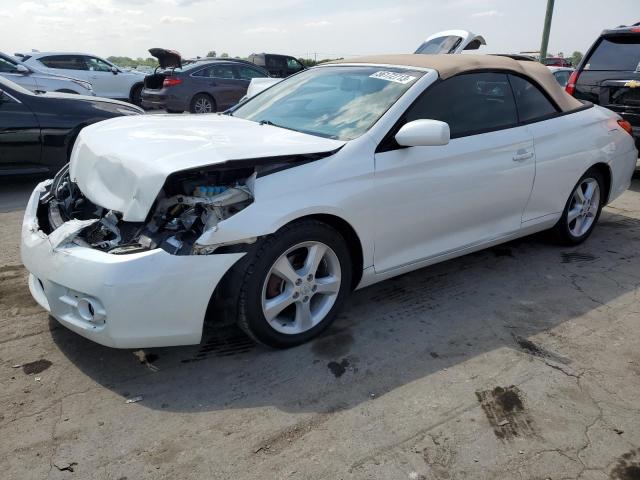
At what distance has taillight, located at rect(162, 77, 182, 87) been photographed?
12.6 meters

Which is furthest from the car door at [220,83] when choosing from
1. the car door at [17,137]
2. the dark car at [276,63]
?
the car door at [17,137]

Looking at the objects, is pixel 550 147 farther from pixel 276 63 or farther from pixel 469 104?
pixel 276 63

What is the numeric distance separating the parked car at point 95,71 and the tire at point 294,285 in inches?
506

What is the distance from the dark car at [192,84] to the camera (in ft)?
41.3

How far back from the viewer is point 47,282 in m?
2.79

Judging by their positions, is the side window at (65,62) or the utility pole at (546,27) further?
the side window at (65,62)

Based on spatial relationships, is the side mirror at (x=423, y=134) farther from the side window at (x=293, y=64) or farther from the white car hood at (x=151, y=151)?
the side window at (x=293, y=64)

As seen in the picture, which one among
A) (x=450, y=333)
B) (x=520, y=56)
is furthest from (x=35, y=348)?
(x=520, y=56)

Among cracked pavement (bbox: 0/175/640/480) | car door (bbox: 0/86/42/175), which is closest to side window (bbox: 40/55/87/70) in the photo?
car door (bbox: 0/86/42/175)

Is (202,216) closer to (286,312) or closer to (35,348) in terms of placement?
(286,312)

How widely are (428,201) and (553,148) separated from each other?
1.47 meters

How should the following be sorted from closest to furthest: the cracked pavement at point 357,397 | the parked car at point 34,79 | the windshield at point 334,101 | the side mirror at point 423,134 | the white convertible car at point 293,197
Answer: the cracked pavement at point 357,397 → the white convertible car at point 293,197 → the side mirror at point 423,134 → the windshield at point 334,101 → the parked car at point 34,79

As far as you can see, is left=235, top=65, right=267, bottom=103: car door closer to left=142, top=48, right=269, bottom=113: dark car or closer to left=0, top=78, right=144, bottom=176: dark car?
left=142, top=48, right=269, bottom=113: dark car

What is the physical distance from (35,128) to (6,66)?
5.38m
